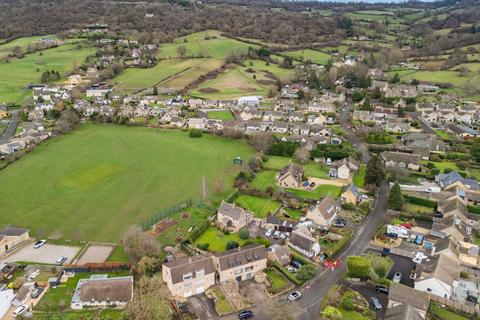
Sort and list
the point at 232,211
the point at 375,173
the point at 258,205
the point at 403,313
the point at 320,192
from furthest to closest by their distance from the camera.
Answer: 1. the point at 320,192
2. the point at 375,173
3. the point at 258,205
4. the point at 232,211
5. the point at 403,313

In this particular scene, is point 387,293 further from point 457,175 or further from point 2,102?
point 2,102

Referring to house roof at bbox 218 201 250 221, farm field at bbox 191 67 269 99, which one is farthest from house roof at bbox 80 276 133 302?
farm field at bbox 191 67 269 99

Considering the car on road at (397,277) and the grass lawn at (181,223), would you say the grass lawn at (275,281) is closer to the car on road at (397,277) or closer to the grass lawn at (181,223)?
the car on road at (397,277)

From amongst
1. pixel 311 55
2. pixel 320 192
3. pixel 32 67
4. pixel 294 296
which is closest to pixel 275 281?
pixel 294 296

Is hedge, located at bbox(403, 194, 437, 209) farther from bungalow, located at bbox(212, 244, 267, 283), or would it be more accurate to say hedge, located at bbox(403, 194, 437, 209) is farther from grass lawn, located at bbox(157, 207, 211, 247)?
grass lawn, located at bbox(157, 207, 211, 247)

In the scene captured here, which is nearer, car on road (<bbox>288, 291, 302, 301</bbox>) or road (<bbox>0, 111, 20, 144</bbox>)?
car on road (<bbox>288, 291, 302, 301</bbox>)

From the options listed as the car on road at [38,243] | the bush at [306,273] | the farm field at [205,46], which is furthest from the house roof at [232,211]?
the farm field at [205,46]

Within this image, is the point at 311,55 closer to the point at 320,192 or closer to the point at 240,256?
the point at 320,192
